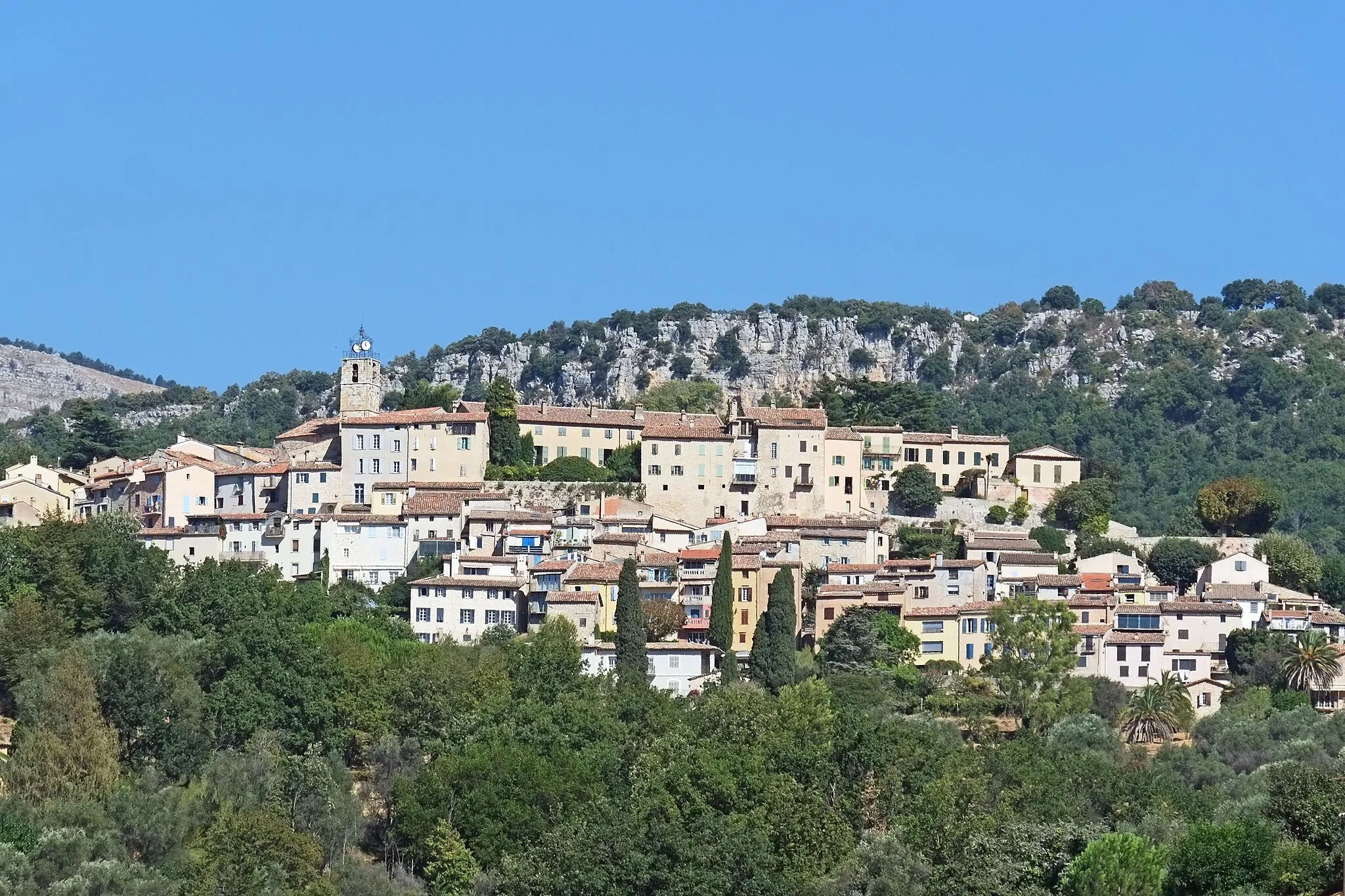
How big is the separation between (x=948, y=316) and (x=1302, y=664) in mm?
88755

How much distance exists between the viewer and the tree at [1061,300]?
162 meters

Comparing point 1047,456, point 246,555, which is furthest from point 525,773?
point 1047,456

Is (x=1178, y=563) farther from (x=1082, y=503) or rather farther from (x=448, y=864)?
(x=448, y=864)

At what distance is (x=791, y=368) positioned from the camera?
147m

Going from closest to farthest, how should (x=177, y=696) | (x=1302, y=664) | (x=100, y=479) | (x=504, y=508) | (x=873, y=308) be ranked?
(x=177, y=696) → (x=1302, y=664) → (x=504, y=508) → (x=100, y=479) → (x=873, y=308)

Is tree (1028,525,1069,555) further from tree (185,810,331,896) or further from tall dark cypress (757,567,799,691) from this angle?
tree (185,810,331,896)

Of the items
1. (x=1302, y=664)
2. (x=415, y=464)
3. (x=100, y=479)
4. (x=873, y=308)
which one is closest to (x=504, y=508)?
(x=415, y=464)

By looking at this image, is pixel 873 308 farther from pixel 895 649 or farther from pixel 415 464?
pixel 895 649

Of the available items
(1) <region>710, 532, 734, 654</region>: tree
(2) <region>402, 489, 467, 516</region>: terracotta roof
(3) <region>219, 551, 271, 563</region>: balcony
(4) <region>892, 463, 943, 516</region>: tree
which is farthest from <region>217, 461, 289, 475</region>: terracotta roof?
(4) <region>892, 463, 943, 516</region>: tree

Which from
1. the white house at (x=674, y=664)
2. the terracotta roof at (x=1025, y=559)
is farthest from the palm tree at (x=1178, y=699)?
the white house at (x=674, y=664)

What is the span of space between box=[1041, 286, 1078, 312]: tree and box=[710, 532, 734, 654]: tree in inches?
3607

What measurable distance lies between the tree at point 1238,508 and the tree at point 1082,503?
178 inches

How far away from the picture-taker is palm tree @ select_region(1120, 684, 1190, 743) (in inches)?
2667

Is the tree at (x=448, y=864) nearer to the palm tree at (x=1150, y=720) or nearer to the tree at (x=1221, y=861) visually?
the tree at (x=1221, y=861)
